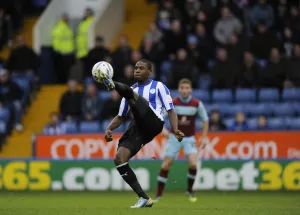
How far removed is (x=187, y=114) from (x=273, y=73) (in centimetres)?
543

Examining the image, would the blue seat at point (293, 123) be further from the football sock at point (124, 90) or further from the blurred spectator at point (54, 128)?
the football sock at point (124, 90)

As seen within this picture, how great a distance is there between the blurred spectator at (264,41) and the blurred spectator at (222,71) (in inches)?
40.6

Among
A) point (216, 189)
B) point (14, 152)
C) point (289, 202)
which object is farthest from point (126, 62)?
point (289, 202)

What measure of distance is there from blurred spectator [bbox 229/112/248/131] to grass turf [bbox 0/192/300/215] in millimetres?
2344

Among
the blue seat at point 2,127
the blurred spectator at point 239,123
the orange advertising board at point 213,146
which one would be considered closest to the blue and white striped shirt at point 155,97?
the orange advertising board at point 213,146

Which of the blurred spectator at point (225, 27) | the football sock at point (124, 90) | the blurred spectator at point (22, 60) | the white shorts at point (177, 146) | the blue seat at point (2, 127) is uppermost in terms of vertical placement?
the blurred spectator at point (225, 27)

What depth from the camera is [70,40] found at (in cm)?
2209

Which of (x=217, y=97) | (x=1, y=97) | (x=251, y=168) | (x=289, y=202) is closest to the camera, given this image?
(x=289, y=202)

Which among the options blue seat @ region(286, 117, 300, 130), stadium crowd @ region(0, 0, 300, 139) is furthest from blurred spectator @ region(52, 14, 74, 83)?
blue seat @ region(286, 117, 300, 130)

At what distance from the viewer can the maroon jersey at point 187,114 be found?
14.2 m

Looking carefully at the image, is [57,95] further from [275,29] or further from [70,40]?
[275,29]

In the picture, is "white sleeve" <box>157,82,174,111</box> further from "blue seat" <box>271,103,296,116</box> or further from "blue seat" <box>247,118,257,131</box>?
"blue seat" <box>271,103,296,116</box>

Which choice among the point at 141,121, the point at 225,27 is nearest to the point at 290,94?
the point at 225,27

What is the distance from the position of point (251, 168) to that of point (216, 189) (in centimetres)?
84
